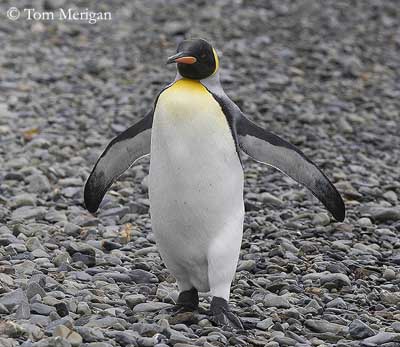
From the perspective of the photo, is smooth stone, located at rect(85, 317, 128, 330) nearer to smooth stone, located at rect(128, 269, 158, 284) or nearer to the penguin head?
smooth stone, located at rect(128, 269, 158, 284)

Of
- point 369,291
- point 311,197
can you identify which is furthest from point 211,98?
point 311,197

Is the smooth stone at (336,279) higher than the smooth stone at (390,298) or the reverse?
higher

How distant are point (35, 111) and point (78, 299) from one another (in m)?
4.62

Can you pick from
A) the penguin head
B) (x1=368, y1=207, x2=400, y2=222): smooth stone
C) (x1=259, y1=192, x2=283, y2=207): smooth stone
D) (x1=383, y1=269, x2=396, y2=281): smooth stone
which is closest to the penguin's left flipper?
the penguin head

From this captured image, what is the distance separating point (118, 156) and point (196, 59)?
0.75 m

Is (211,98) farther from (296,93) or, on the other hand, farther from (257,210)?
(296,93)

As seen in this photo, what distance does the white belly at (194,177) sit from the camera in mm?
4098

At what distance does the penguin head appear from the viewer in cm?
412

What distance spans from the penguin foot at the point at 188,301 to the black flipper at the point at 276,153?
685mm

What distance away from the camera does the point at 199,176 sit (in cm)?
410

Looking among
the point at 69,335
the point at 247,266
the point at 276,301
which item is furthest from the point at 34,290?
the point at 247,266

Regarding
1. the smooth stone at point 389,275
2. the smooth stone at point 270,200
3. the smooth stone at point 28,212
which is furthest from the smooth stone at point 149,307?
the smooth stone at point 270,200

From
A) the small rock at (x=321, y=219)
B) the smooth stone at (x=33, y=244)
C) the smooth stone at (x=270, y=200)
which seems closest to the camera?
the smooth stone at (x=33, y=244)

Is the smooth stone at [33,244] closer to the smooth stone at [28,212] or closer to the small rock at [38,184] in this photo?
the smooth stone at [28,212]
